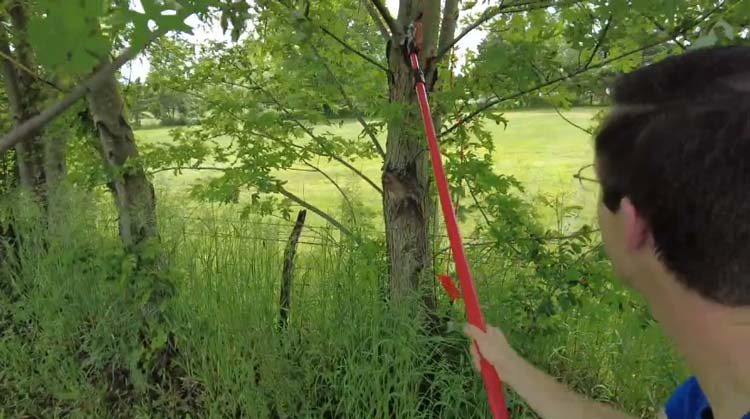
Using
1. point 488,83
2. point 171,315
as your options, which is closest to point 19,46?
point 171,315

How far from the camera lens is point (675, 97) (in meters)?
0.62

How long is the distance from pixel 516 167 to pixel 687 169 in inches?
101

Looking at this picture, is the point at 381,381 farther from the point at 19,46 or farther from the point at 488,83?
the point at 19,46

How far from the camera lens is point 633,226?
67cm

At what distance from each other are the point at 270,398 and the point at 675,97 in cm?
205

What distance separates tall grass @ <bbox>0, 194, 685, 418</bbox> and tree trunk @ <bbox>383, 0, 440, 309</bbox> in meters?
0.12

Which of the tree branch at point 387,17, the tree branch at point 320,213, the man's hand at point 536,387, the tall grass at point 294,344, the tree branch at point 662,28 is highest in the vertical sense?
the tree branch at point 387,17

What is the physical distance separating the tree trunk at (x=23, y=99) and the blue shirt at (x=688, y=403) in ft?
10.8

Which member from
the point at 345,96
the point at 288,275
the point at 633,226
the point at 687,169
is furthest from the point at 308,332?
the point at 687,169

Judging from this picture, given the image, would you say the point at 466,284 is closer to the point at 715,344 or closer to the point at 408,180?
the point at 715,344

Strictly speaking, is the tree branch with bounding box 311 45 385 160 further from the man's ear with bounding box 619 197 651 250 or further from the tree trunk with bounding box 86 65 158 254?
the man's ear with bounding box 619 197 651 250

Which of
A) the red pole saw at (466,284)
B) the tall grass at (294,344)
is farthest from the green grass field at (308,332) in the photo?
the red pole saw at (466,284)

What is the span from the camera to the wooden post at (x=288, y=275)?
252 cm

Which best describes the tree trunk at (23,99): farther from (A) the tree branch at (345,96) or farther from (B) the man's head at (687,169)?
(B) the man's head at (687,169)
